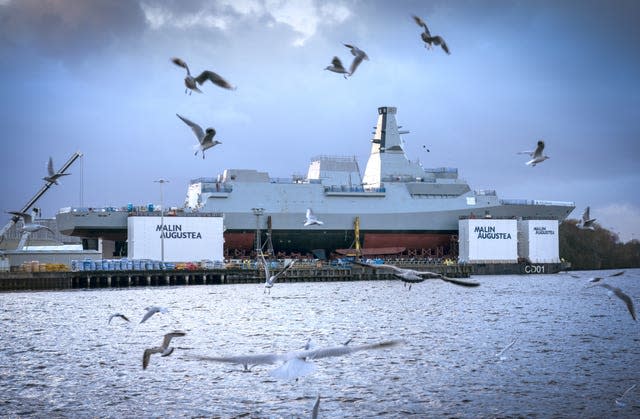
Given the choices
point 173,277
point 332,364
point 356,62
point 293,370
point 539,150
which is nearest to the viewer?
point 293,370

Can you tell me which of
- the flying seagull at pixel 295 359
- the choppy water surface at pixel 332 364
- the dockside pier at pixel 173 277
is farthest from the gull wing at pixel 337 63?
the dockside pier at pixel 173 277

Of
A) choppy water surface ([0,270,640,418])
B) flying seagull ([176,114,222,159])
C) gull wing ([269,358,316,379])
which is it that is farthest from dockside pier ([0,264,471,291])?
gull wing ([269,358,316,379])

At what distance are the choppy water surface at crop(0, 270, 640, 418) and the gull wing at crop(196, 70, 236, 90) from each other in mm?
4697

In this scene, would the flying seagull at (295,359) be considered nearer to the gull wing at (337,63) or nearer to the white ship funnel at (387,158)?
the gull wing at (337,63)

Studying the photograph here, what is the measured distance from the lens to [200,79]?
1486cm

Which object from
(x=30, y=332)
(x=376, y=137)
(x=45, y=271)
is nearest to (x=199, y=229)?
(x=45, y=271)

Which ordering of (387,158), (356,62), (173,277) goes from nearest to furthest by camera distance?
1. (356,62)
2. (173,277)
3. (387,158)

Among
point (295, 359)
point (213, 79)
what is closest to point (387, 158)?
point (213, 79)

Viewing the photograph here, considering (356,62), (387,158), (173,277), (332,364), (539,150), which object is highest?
(387,158)

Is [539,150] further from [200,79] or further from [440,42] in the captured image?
[200,79]

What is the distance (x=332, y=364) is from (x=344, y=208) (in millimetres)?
58703

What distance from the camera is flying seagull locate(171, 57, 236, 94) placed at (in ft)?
45.4

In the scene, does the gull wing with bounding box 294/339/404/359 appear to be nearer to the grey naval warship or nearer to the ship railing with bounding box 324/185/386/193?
the grey naval warship

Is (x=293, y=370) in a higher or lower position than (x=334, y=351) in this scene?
lower
